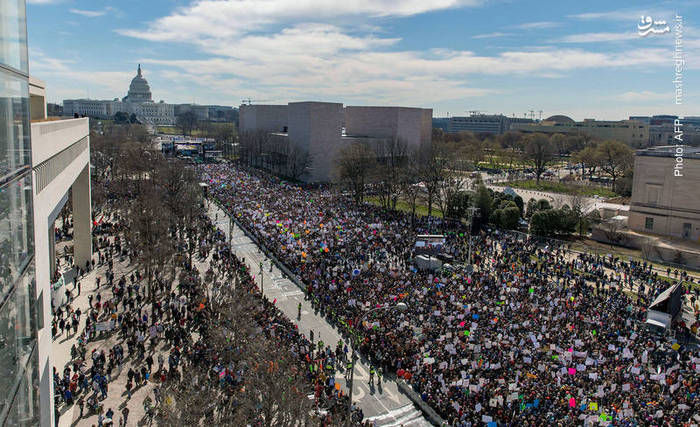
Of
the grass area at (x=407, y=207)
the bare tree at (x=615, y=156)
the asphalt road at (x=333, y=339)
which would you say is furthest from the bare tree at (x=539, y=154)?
the asphalt road at (x=333, y=339)

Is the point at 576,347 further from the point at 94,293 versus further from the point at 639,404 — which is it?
the point at 94,293

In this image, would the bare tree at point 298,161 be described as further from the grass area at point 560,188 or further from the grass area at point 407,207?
the grass area at point 560,188

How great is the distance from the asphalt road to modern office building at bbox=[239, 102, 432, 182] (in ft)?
114

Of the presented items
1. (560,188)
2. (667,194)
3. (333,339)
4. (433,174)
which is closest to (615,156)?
(560,188)

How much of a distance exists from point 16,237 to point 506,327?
727 inches

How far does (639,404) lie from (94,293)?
81.1 ft

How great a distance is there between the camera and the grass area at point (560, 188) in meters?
63.5

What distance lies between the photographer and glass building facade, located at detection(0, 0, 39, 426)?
17.0ft

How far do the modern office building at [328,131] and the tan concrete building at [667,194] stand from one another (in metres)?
35.4

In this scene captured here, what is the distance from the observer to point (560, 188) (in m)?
67.3

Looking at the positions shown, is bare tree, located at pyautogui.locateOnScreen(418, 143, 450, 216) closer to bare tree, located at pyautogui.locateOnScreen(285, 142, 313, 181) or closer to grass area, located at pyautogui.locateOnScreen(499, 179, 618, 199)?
grass area, located at pyautogui.locateOnScreen(499, 179, 618, 199)

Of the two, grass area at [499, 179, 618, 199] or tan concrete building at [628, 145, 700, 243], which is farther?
grass area at [499, 179, 618, 199]

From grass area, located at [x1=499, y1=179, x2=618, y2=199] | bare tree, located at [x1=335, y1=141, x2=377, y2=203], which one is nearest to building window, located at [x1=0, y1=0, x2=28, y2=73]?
bare tree, located at [x1=335, y1=141, x2=377, y2=203]

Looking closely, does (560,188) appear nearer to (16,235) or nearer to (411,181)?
(411,181)
